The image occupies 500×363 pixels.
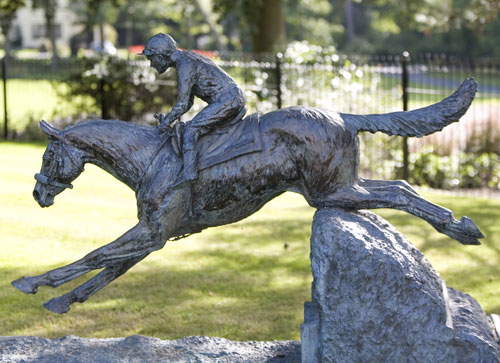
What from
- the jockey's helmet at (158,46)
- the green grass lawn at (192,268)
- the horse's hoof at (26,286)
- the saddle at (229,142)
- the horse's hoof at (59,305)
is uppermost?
the jockey's helmet at (158,46)

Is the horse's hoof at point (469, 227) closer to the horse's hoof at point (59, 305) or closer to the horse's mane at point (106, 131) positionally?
the horse's mane at point (106, 131)

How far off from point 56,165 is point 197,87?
3.40ft

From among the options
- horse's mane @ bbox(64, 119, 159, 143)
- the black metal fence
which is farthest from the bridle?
the black metal fence

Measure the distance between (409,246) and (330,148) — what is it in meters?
0.84

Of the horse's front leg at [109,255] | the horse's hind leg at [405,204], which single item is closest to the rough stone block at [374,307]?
the horse's hind leg at [405,204]

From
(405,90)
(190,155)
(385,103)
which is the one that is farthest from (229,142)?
(385,103)

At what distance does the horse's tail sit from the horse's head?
5.77 ft

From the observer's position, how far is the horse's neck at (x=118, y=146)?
187 inches

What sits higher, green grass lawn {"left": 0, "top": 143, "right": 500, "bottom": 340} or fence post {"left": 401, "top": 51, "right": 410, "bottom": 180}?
fence post {"left": 401, "top": 51, "right": 410, "bottom": 180}

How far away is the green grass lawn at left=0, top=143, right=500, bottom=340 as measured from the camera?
6.54 metres

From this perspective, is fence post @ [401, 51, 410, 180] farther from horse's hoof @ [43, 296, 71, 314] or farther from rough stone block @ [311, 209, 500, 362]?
horse's hoof @ [43, 296, 71, 314]

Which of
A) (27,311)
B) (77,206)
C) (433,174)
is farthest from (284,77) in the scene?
(27,311)

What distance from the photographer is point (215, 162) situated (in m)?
4.70

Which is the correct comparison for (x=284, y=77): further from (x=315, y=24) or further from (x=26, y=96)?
(x=315, y=24)
